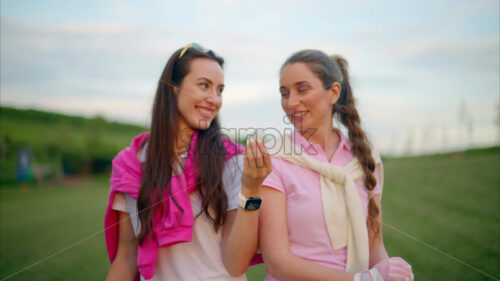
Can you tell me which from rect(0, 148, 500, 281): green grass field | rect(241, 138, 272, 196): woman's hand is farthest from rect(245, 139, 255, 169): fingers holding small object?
rect(0, 148, 500, 281): green grass field

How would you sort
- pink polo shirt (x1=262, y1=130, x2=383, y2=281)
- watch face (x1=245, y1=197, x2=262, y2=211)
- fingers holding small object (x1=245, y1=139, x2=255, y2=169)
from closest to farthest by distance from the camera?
fingers holding small object (x1=245, y1=139, x2=255, y2=169) < watch face (x1=245, y1=197, x2=262, y2=211) < pink polo shirt (x1=262, y1=130, x2=383, y2=281)

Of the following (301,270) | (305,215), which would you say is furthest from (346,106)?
(301,270)

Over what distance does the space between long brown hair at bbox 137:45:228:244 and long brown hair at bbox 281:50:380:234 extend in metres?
0.67

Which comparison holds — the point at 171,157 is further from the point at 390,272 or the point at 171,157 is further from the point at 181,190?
the point at 390,272

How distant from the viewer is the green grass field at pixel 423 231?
6.72 ft

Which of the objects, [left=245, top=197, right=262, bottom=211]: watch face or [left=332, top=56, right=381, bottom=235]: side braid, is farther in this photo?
[left=332, top=56, right=381, bottom=235]: side braid

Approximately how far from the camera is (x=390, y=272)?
1.32 metres

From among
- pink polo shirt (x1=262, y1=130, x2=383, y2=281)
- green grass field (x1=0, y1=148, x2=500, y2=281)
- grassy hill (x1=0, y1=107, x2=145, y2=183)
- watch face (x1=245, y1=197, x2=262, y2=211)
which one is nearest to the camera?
watch face (x1=245, y1=197, x2=262, y2=211)

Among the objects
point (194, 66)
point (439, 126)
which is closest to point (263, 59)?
point (194, 66)

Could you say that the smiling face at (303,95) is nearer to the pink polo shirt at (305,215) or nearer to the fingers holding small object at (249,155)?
the pink polo shirt at (305,215)

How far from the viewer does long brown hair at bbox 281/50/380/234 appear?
1628mm

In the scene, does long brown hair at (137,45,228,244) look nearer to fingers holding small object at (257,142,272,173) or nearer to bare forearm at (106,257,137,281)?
bare forearm at (106,257,137,281)

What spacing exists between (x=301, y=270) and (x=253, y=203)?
1.40 ft

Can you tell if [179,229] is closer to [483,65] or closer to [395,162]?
[483,65]
